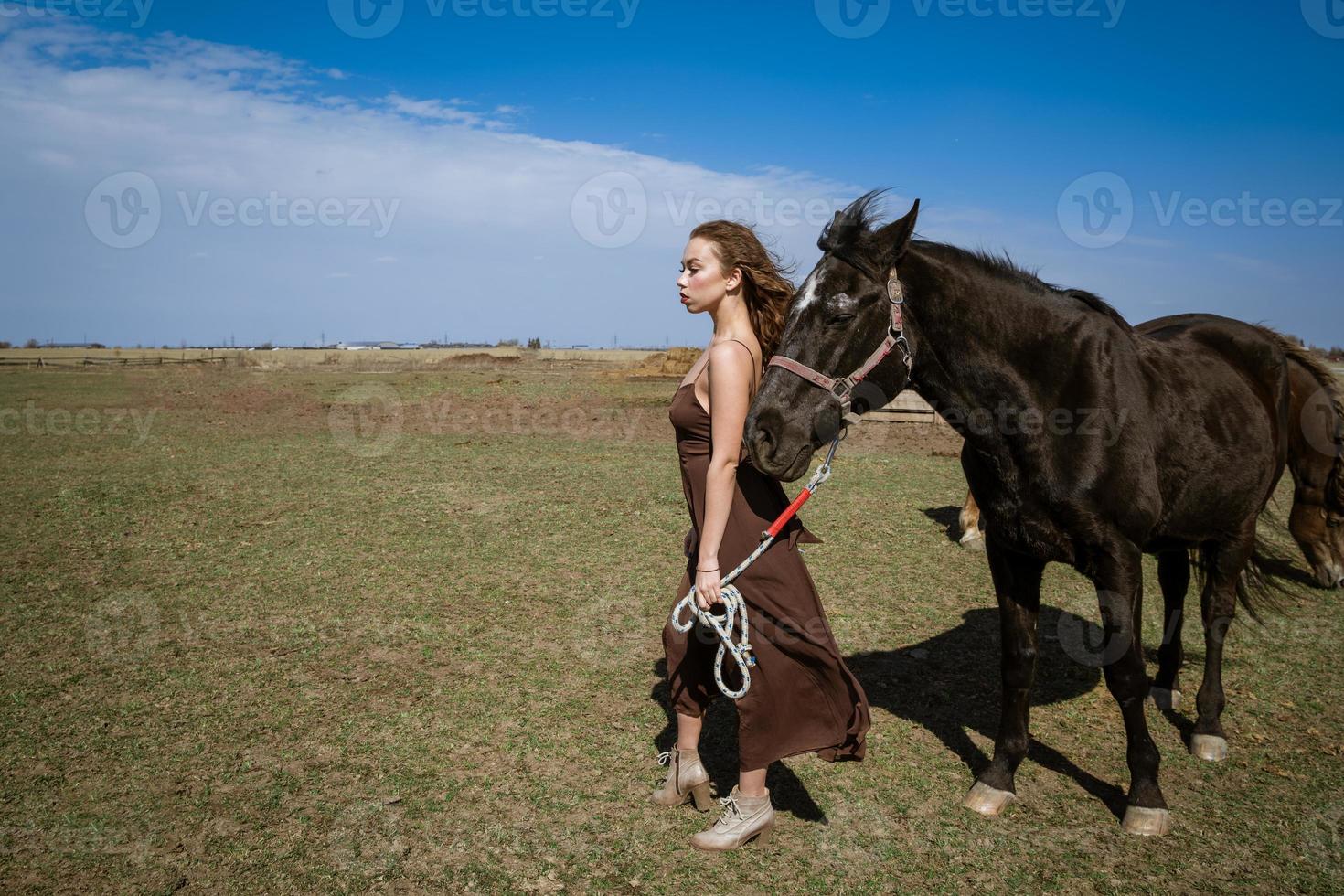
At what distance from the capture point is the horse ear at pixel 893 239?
2941mm

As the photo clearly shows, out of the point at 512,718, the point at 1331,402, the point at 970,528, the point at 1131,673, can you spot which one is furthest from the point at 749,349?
the point at 970,528

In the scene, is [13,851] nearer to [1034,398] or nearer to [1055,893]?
[1055,893]

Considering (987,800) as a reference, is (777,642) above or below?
above

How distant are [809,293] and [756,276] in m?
0.22

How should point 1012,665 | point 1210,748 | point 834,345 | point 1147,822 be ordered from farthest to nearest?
point 1210,748 → point 1012,665 → point 1147,822 → point 834,345

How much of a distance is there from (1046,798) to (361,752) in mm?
3534

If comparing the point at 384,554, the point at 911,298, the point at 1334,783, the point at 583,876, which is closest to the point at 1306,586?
the point at 1334,783

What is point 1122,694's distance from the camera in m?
3.47

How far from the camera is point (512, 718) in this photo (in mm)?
4367

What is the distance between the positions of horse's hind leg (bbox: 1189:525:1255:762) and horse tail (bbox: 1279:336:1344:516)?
1532 mm

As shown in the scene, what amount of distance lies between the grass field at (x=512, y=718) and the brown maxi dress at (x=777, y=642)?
56 centimetres

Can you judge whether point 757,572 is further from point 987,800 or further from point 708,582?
point 987,800

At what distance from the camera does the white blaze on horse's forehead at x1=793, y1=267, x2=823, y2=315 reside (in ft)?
9.58

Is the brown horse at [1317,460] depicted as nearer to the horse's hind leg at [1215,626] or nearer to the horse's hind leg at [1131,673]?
the horse's hind leg at [1215,626]
